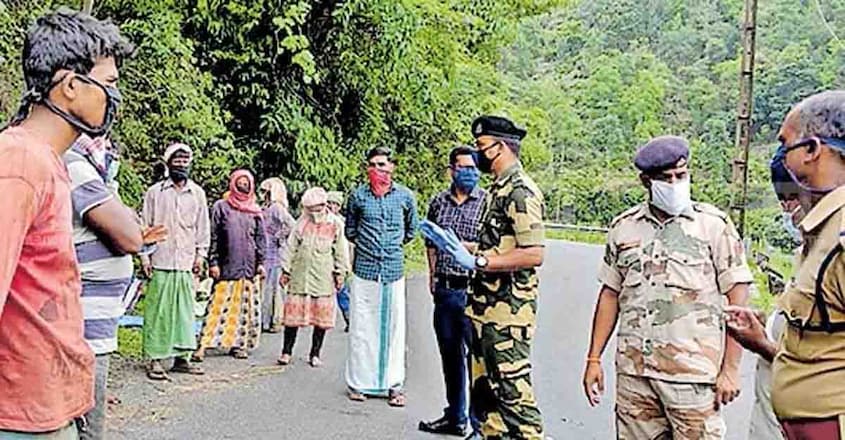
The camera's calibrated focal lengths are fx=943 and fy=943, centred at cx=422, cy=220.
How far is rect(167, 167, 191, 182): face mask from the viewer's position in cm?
755

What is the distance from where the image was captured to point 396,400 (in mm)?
7172

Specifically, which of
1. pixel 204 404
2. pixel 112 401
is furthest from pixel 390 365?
pixel 112 401

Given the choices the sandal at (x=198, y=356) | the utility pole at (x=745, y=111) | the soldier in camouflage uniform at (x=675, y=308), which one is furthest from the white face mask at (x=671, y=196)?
the utility pole at (x=745, y=111)

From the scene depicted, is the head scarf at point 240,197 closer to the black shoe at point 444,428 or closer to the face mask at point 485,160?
the black shoe at point 444,428

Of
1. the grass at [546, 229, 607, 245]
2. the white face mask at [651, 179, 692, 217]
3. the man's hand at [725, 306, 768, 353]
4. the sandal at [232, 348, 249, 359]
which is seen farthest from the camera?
the grass at [546, 229, 607, 245]

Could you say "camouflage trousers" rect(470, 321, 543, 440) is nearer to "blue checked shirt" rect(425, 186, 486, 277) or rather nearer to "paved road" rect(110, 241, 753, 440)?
"blue checked shirt" rect(425, 186, 486, 277)

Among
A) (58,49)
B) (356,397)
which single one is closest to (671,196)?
(58,49)

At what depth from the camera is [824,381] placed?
2402mm

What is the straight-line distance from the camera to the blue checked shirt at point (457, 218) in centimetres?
628

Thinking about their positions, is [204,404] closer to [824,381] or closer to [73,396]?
[73,396]

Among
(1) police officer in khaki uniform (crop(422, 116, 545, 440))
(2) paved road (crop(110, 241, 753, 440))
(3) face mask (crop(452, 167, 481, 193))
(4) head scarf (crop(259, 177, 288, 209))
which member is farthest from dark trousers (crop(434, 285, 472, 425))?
(4) head scarf (crop(259, 177, 288, 209))

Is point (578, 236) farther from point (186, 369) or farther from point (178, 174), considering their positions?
point (178, 174)

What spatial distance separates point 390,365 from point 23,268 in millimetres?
5263

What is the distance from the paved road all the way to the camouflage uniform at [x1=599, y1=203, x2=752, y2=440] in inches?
104
